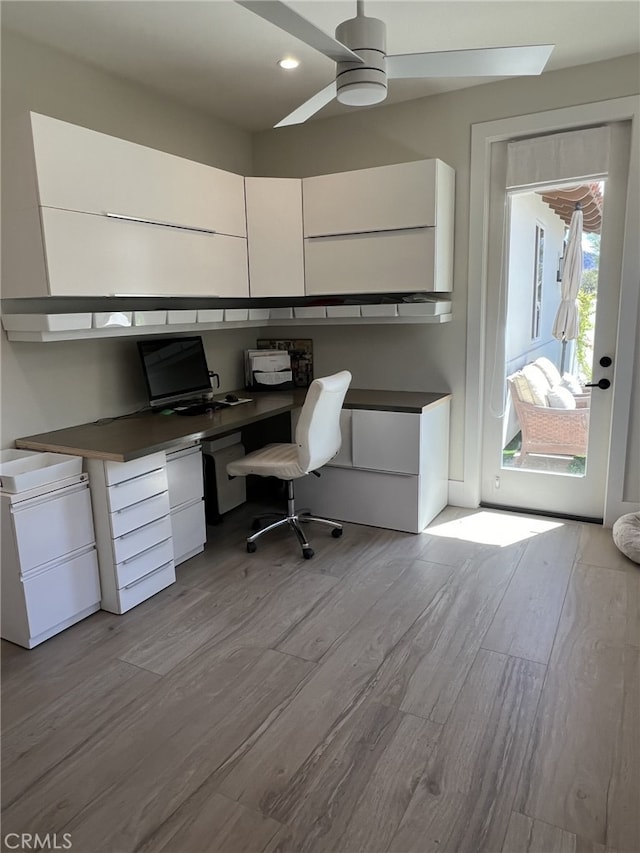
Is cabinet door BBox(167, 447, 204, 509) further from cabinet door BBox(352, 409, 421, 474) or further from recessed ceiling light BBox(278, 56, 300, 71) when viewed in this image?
recessed ceiling light BBox(278, 56, 300, 71)

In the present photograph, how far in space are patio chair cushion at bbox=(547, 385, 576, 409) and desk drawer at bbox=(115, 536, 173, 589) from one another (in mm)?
2477

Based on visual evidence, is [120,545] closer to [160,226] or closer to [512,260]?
[160,226]

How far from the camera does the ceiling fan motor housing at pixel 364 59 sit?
6.40 feet

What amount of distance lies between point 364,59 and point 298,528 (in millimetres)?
2330

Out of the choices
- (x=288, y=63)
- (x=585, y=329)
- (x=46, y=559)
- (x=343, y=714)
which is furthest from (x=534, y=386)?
(x=46, y=559)

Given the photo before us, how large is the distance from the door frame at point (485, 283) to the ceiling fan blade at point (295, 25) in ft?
6.03

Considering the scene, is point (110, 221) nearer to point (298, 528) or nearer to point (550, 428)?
point (298, 528)

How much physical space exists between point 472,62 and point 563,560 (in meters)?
2.40

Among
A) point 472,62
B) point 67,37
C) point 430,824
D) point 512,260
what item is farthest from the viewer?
point 512,260

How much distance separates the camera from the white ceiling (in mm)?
2447

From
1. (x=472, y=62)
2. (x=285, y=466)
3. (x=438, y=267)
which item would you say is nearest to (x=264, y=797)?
(x=285, y=466)

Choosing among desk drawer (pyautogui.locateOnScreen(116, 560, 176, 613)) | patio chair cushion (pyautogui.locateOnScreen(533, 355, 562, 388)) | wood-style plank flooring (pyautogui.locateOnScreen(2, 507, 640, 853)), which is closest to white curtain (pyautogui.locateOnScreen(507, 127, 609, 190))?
patio chair cushion (pyautogui.locateOnScreen(533, 355, 562, 388))

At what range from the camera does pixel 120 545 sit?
8.48ft

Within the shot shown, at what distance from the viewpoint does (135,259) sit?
9.25ft
